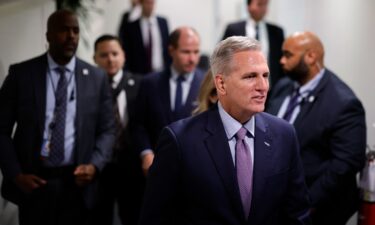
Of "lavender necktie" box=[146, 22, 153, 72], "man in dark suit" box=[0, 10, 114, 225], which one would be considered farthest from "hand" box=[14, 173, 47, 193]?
"lavender necktie" box=[146, 22, 153, 72]

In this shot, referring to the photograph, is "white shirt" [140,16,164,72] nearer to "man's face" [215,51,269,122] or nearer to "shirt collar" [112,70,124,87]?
"shirt collar" [112,70,124,87]

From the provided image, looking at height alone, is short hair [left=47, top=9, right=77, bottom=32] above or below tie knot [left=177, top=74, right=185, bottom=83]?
above

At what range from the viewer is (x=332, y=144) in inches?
108

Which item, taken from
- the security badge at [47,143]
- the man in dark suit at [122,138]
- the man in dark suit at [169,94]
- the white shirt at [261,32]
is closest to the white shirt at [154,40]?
the white shirt at [261,32]

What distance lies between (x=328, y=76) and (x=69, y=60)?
1.49 metres

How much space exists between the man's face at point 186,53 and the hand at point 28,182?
1174 millimetres

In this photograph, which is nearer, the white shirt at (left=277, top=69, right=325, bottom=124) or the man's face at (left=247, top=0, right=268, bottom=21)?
the white shirt at (left=277, top=69, right=325, bottom=124)

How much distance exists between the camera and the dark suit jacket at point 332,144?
8.82ft

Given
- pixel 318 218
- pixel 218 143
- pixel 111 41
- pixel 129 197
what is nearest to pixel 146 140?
pixel 129 197

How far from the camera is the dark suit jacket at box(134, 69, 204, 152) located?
316cm

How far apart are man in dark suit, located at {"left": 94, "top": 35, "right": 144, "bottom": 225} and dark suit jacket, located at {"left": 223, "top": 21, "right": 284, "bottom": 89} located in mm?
1208

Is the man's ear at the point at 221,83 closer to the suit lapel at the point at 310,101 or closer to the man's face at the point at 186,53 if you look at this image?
the suit lapel at the point at 310,101

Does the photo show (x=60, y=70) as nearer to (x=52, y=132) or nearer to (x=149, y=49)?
(x=52, y=132)

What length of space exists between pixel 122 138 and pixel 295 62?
1.24 meters
